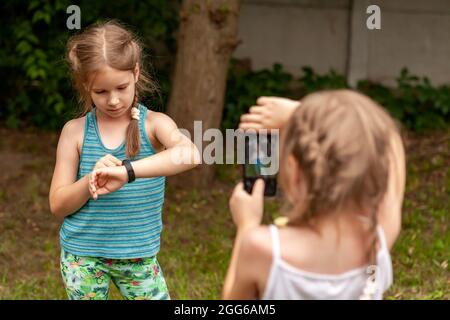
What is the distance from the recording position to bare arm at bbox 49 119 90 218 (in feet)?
9.26

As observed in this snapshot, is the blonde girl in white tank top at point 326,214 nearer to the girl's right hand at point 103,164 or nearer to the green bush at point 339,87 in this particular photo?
the girl's right hand at point 103,164

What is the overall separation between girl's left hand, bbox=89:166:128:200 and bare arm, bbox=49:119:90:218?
13 cm

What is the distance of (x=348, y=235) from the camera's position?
Result: 6.18 feet

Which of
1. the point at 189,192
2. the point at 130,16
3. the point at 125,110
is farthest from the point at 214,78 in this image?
the point at 125,110

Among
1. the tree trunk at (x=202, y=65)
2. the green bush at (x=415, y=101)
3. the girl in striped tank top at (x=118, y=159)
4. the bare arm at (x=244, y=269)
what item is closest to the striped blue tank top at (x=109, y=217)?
the girl in striped tank top at (x=118, y=159)

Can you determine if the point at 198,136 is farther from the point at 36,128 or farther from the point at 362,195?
the point at 362,195

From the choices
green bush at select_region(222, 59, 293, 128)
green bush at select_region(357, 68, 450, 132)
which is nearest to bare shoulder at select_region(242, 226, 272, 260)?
green bush at select_region(222, 59, 293, 128)

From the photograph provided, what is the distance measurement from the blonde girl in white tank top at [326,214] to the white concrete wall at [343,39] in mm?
5882

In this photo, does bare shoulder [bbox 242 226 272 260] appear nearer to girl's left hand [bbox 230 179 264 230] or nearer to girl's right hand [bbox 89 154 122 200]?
girl's left hand [bbox 230 179 264 230]

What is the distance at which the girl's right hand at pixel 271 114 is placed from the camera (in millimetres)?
2168

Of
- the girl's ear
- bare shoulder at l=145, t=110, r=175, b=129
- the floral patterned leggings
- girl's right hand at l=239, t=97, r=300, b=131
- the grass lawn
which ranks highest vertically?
the girl's ear

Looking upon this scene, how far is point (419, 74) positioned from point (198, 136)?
2.65 meters

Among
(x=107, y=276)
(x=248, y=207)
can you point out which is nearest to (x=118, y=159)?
(x=107, y=276)

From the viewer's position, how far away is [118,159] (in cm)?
281
